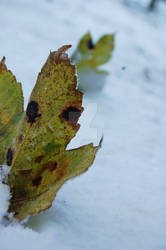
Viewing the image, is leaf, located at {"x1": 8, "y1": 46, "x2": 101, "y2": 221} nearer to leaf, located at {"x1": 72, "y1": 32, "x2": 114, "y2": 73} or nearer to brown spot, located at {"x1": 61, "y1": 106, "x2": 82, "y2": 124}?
brown spot, located at {"x1": 61, "y1": 106, "x2": 82, "y2": 124}

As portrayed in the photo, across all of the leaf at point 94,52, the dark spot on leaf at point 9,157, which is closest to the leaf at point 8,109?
the dark spot on leaf at point 9,157

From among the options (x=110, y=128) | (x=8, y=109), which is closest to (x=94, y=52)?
(x=110, y=128)

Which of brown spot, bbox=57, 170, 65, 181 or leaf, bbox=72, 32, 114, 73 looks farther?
leaf, bbox=72, 32, 114, 73

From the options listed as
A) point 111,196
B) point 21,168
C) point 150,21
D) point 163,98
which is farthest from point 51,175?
point 150,21

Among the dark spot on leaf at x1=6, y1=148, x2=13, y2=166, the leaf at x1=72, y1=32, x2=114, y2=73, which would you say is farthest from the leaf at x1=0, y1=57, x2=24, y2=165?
the leaf at x1=72, y1=32, x2=114, y2=73

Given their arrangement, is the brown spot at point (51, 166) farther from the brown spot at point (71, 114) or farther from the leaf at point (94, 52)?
the leaf at point (94, 52)

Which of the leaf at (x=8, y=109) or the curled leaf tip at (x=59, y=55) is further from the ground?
the curled leaf tip at (x=59, y=55)

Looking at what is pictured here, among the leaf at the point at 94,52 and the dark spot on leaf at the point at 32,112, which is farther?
the leaf at the point at 94,52
